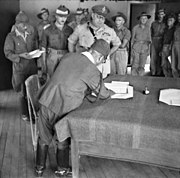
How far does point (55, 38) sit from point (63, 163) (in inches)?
78.8

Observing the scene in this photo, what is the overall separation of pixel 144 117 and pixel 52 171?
1.12 m

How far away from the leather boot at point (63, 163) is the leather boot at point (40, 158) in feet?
0.37

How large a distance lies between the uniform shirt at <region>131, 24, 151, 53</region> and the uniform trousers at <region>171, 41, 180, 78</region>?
0.55 m

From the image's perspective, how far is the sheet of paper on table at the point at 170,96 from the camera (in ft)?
6.86

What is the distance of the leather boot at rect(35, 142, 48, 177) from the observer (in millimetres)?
2240

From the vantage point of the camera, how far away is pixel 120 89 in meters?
2.39

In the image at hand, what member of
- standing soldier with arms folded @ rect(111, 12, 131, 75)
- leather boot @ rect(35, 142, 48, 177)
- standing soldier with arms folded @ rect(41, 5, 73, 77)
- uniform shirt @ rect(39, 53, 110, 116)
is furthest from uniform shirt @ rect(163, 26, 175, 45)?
Answer: leather boot @ rect(35, 142, 48, 177)

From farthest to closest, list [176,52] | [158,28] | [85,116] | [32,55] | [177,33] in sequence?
[158,28] → [176,52] → [177,33] → [32,55] → [85,116]

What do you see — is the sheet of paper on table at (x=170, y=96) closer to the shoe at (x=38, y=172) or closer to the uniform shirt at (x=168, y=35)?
the shoe at (x=38, y=172)

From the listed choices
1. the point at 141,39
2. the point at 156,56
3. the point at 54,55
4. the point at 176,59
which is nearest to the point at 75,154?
the point at 54,55

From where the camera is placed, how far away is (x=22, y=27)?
3590 millimetres

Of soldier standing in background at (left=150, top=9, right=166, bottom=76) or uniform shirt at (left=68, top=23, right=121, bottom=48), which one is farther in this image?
soldier standing in background at (left=150, top=9, right=166, bottom=76)

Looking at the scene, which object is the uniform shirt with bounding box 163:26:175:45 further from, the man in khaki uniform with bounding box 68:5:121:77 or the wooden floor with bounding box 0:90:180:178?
the wooden floor with bounding box 0:90:180:178

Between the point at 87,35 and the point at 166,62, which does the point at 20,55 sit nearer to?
the point at 87,35
